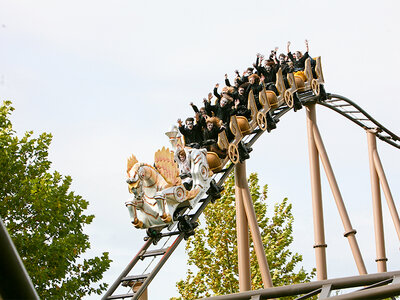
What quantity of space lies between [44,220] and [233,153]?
3433 mm

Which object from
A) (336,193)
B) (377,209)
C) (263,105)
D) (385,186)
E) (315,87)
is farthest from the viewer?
(385,186)

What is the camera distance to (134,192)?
7.30 meters

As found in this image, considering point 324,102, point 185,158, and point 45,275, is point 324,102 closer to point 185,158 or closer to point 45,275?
point 185,158

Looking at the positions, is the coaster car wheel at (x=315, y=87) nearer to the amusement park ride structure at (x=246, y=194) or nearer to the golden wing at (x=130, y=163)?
the amusement park ride structure at (x=246, y=194)

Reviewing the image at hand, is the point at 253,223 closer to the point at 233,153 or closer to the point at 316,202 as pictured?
the point at 233,153

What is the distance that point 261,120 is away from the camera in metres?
9.60

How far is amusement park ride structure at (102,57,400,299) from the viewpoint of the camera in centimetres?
701

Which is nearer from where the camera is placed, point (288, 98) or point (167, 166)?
point (167, 166)

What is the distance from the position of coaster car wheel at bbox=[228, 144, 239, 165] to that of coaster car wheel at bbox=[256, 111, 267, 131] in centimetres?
89

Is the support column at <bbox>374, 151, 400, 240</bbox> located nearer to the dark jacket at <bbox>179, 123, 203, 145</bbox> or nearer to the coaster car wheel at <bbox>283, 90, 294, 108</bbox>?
the coaster car wheel at <bbox>283, 90, 294, 108</bbox>

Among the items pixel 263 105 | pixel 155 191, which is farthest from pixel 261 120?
pixel 155 191

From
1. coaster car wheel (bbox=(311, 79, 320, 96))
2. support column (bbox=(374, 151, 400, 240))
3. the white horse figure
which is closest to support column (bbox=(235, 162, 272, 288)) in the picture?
the white horse figure

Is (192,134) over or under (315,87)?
under

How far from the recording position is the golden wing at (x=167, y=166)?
7.55 m
